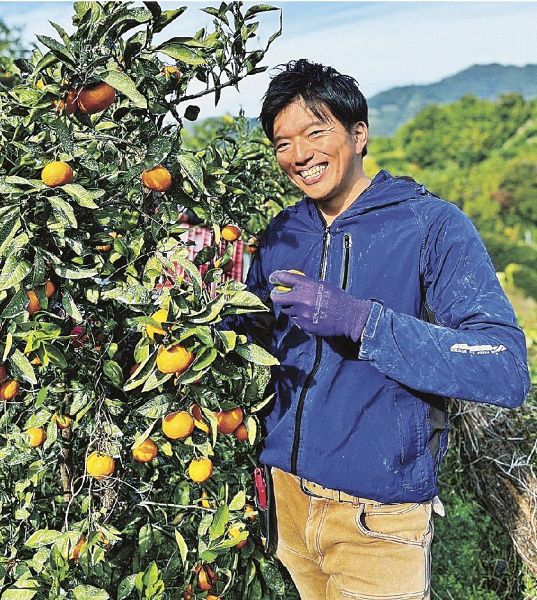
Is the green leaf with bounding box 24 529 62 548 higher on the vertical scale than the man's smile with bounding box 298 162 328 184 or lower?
lower

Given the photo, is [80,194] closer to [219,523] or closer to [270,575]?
[219,523]

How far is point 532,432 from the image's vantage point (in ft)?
7.91

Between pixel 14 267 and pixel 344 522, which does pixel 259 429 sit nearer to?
pixel 344 522

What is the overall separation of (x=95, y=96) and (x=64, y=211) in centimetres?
15

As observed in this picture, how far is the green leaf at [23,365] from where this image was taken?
104cm

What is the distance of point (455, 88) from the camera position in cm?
3825

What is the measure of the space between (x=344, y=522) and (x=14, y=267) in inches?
26.0

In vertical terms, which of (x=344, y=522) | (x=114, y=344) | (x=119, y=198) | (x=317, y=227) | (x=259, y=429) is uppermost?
(x=119, y=198)

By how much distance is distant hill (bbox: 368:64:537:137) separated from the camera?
32.1 m

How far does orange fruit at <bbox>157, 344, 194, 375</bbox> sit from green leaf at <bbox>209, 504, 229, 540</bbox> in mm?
319

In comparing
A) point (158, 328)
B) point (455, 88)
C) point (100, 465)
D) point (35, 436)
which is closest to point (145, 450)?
point (100, 465)

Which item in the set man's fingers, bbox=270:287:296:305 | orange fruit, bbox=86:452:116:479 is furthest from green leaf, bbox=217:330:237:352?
orange fruit, bbox=86:452:116:479

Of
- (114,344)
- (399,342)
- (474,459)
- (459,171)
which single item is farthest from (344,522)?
(459,171)

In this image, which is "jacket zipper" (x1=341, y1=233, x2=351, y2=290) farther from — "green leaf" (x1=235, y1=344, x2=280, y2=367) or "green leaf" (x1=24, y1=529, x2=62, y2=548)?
"green leaf" (x1=24, y1=529, x2=62, y2=548)
